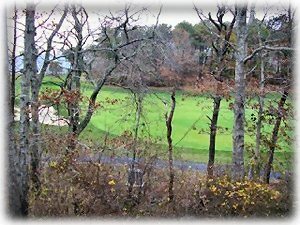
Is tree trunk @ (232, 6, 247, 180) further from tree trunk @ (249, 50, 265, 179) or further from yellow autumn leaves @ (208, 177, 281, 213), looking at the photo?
tree trunk @ (249, 50, 265, 179)

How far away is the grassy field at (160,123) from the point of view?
11.1m

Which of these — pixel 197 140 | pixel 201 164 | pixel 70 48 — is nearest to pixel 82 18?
pixel 70 48

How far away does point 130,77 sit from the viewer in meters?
10.4

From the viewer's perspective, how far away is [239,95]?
8.70m

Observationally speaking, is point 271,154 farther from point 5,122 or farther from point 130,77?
point 5,122

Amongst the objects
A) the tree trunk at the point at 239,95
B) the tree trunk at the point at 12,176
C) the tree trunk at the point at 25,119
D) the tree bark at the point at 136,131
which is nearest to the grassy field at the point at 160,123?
the tree bark at the point at 136,131

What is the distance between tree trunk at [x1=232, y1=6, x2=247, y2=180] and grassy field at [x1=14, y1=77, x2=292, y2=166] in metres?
1.93

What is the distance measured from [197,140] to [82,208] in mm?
14129

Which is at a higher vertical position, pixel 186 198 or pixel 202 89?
pixel 202 89

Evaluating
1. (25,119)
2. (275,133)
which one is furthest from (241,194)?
(25,119)

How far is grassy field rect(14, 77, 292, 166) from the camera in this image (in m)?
11.1

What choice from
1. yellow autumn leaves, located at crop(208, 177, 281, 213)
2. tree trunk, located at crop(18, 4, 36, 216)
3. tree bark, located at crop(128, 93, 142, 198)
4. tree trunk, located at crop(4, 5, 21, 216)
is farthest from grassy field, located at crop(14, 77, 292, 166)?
tree trunk, located at crop(4, 5, 21, 216)

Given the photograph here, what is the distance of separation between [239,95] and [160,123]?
1180 cm

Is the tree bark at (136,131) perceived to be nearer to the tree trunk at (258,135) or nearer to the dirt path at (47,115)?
the dirt path at (47,115)
